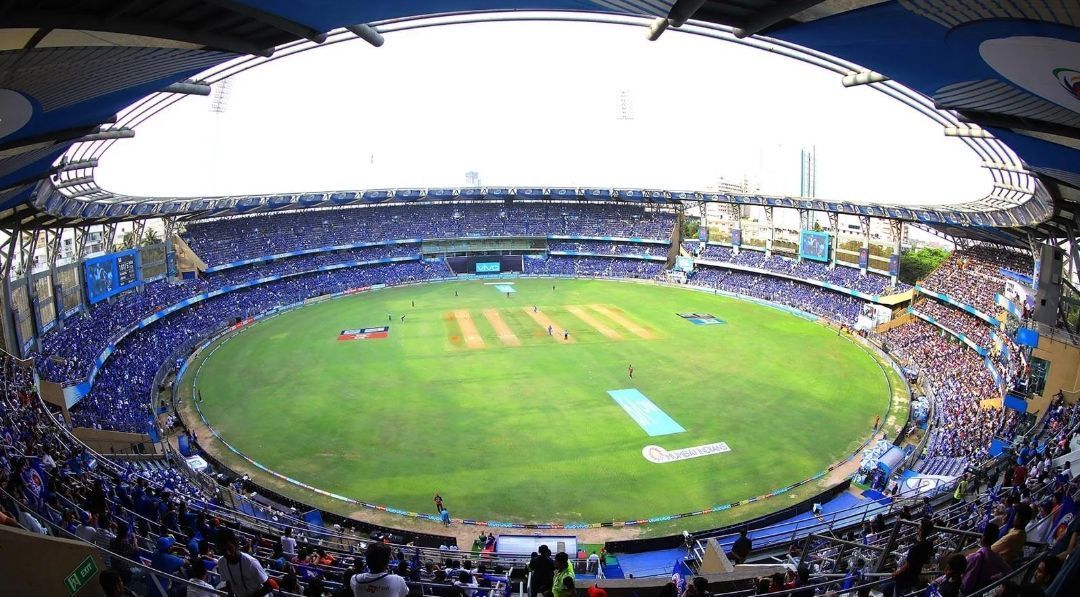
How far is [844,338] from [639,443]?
2574 centimetres

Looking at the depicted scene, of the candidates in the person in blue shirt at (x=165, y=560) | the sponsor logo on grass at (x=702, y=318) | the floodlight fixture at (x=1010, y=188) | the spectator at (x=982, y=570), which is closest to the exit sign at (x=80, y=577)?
the person in blue shirt at (x=165, y=560)

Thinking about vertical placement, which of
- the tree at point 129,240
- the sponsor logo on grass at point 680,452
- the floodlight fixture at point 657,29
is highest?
the floodlight fixture at point 657,29

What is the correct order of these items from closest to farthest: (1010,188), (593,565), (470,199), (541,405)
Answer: (593,565)
(1010,188)
(541,405)
(470,199)

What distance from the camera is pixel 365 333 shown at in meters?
45.2

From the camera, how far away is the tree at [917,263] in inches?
2165

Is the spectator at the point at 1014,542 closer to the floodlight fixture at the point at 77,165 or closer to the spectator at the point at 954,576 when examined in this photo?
the spectator at the point at 954,576

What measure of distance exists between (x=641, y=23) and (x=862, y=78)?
6232 millimetres

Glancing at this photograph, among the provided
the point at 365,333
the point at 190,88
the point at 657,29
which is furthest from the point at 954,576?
the point at 365,333

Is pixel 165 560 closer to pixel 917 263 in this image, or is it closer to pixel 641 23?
pixel 641 23

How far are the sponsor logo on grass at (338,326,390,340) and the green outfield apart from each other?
0.82 metres

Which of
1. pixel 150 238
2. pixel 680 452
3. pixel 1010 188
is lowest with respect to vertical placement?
pixel 680 452

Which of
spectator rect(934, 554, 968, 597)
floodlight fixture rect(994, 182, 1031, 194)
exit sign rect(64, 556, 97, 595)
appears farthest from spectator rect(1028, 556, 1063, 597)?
floodlight fixture rect(994, 182, 1031, 194)

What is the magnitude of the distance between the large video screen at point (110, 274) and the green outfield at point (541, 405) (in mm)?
7571

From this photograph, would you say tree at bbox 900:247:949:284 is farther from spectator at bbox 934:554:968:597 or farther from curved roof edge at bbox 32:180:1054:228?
spectator at bbox 934:554:968:597
